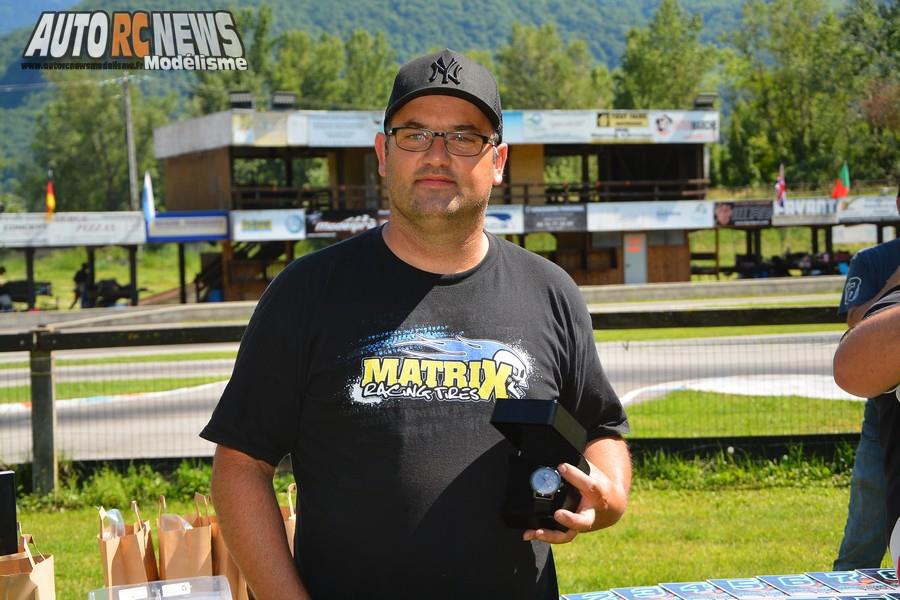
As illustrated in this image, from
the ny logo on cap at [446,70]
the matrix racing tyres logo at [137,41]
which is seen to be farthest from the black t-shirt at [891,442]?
the matrix racing tyres logo at [137,41]

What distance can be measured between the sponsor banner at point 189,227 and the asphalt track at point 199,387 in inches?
816

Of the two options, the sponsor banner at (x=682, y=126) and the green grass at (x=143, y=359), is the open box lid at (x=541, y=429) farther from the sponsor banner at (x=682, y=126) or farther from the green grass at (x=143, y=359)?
the sponsor banner at (x=682, y=126)

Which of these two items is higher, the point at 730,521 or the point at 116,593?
the point at 116,593

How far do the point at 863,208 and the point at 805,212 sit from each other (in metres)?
2.65

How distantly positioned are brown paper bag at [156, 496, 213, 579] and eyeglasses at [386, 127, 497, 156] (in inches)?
58.5

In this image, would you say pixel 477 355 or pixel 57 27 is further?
pixel 57 27

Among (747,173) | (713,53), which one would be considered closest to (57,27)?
(747,173)

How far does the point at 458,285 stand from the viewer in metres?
2.82

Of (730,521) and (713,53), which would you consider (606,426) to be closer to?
(730,521)

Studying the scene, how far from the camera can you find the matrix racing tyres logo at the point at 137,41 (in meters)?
9.22

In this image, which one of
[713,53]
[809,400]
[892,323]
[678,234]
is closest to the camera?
[892,323]

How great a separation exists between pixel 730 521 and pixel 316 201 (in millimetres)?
38946

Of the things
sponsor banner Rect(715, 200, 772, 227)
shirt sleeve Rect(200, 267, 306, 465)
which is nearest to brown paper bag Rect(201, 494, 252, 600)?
shirt sleeve Rect(200, 267, 306, 465)

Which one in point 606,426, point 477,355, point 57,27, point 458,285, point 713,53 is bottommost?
point 606,426
